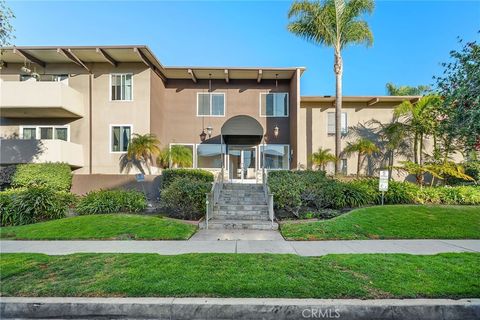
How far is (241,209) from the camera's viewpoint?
12969mm

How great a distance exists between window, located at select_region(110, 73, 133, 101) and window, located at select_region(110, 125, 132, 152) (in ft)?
6.14

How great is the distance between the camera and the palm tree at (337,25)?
1764cm

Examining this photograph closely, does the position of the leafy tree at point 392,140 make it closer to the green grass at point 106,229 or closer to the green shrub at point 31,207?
the green grass at point 106,229

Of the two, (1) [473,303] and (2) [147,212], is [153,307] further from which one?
(2) [147,212]

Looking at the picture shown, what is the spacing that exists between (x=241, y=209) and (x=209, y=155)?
321 inches

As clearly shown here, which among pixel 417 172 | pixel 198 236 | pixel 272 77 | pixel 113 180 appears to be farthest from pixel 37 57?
pixel 417 172

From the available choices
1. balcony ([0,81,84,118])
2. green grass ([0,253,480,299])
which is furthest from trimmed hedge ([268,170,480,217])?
balcony ([0,81,84,118])

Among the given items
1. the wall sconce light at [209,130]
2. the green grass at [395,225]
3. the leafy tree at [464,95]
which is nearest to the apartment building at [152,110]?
the wall sconce light at [209,130]

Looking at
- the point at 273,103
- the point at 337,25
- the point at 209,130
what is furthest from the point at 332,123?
the point at 209,130

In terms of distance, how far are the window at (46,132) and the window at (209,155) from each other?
A: 335 inches

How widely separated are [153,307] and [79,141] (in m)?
17.5

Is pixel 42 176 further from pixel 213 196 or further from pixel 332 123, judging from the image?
pixel 332 123

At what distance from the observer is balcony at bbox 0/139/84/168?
674 inches

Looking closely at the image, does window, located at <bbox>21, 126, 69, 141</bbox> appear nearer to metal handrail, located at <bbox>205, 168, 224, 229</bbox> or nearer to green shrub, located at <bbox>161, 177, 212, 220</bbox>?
green shrub, located at <bbox>161, 177, 212, 220</bbox>
